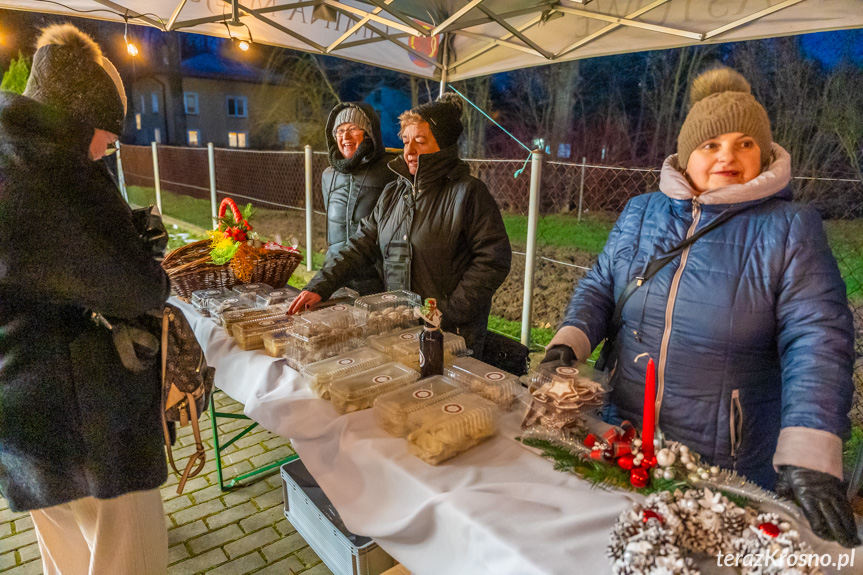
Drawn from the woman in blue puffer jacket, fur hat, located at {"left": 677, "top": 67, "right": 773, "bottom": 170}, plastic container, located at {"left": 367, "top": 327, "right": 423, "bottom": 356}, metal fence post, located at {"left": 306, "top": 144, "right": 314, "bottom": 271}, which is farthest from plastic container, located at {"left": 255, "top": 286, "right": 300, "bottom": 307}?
metal fence post, located at {"left": 306, "top": 144, "right": 314, "bottom": 271}

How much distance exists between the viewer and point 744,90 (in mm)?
1455

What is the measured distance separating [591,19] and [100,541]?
4.03 metres

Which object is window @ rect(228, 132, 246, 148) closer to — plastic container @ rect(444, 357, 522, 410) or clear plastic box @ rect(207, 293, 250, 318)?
clear plastic box @ rect(207, 293, 250, 318)

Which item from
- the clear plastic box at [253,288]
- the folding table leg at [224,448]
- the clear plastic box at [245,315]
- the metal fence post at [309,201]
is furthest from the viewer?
the metal fence post at [309,201]

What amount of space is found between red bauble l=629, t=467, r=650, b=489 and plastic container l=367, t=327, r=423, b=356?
89 centimetres

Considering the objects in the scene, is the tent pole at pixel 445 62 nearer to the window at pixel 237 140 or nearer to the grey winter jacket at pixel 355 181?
the grey winter jacket at pixel 355 181

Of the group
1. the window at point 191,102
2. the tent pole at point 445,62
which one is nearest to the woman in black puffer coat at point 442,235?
the tent pole at point 445,62

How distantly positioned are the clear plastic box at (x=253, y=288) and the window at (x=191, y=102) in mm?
14676

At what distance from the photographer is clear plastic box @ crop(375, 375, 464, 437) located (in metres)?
1.31

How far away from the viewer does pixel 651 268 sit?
1470mm

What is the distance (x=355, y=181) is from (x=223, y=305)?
1.35 metres

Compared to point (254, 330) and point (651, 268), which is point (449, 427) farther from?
point (254, 330)

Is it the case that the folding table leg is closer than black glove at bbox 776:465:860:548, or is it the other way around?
black glove at bbox 776:465:860:548

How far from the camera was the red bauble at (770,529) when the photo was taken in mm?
836
